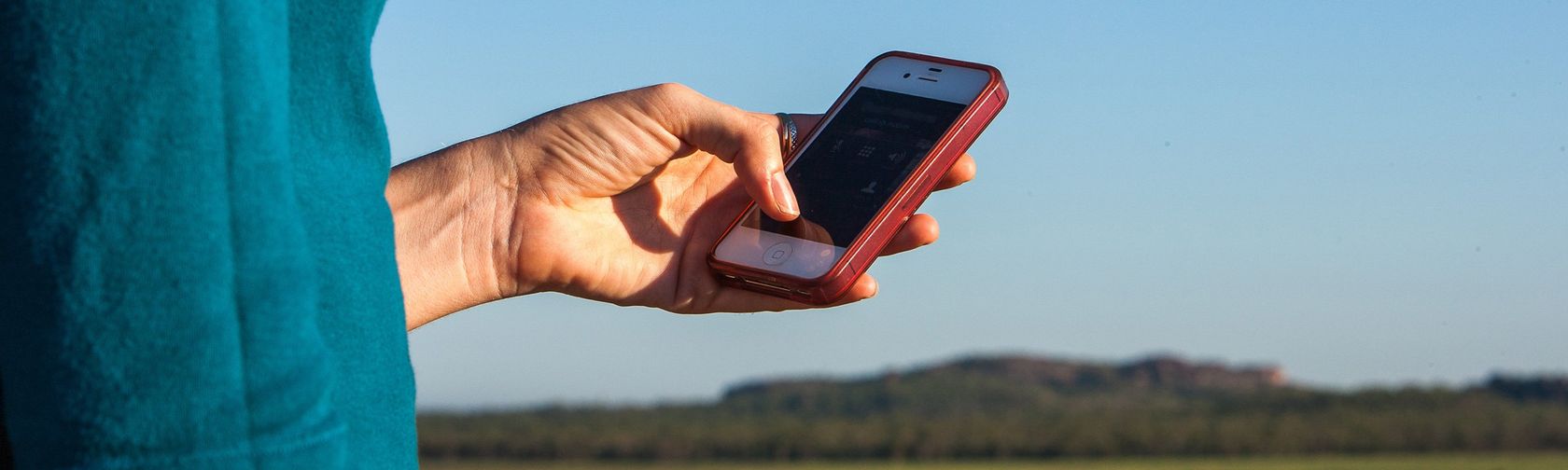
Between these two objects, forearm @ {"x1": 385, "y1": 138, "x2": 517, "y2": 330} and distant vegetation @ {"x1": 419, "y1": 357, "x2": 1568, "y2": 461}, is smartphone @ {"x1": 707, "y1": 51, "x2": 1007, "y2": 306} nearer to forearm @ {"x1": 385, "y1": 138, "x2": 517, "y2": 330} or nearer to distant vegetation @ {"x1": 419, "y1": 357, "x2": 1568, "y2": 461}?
forearm @ {"x1": 385, "y1": 138, "x2": 517, "y2": 330}

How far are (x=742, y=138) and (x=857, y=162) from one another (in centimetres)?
30

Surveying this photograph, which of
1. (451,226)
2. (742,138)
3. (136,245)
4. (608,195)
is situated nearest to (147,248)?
(136,245)

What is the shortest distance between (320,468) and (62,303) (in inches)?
7.7

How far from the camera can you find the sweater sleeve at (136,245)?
86 centimetres

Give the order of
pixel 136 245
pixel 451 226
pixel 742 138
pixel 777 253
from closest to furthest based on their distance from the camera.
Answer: pixel 136 245 → pixel 451 226 → pixel 742 138 → pixel 777 253

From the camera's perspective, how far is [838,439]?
31406 millimetres

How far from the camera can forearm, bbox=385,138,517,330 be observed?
2.59 metres

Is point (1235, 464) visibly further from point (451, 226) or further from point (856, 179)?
point (451, 226)

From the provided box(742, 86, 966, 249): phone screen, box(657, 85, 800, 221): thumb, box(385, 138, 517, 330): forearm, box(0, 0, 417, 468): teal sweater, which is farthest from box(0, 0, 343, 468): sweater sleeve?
box(742, 86, 966, 249): phone screen

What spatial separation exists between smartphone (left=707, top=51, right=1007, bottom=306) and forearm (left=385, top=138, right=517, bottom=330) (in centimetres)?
50

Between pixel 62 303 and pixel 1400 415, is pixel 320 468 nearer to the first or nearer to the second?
pixel 62 303

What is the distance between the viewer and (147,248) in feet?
2.81

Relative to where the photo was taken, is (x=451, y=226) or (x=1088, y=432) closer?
(x=451, y=226)

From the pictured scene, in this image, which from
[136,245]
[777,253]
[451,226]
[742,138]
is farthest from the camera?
[777,253]
